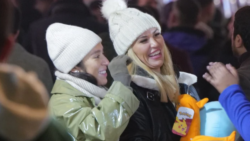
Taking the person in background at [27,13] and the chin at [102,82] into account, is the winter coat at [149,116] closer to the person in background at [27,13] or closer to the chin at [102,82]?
the chin at [102,82]

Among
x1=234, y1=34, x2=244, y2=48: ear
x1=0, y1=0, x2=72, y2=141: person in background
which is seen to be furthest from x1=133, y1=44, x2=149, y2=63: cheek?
x1=0, y1=0, x2=72, y2=141: person in background

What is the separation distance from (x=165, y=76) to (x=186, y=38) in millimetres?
253

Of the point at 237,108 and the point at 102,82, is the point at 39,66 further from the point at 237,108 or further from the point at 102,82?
the point at 237,108

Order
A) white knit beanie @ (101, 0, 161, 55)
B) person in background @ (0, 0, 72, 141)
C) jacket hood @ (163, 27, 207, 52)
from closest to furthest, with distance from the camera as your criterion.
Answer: person in background @ (0, 0, 72, 141), white knit beanie @ (101, 0, 161, 55), jacket hood @ (163, 27, 207, 52)

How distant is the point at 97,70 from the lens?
1259 mm

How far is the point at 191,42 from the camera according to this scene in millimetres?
1539

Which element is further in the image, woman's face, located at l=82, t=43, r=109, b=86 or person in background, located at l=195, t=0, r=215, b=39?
person in background, located at l=195, t=0, r=215, b=39

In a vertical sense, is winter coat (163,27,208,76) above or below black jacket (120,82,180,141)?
above

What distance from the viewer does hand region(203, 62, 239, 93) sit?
52.0 inches

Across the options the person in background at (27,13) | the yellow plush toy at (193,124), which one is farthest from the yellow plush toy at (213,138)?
the person in background at (27,13)

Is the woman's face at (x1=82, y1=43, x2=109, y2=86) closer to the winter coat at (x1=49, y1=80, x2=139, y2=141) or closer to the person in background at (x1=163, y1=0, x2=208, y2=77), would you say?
the winter coat at (x1=49, y1=80, x2=139, y2=141)

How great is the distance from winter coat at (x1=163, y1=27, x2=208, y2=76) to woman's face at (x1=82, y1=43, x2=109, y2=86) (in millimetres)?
346

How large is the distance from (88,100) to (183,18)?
23.6 inches

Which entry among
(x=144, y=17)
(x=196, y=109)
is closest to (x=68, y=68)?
(x=144, y=17)
